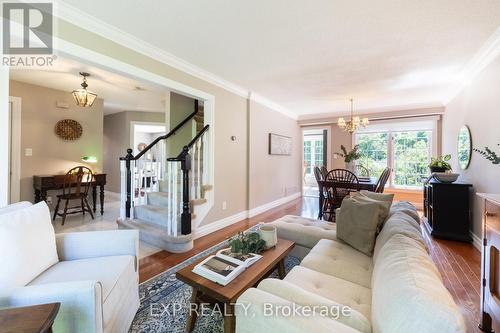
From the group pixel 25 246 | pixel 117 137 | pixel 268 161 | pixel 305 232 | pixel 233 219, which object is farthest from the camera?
pixel 117 137

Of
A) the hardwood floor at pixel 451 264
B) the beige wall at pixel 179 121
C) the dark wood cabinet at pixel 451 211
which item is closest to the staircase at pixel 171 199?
the beige wall at pixel 179 121

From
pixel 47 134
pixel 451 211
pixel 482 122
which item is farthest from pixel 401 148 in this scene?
pixel 47 134

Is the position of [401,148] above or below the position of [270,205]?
above

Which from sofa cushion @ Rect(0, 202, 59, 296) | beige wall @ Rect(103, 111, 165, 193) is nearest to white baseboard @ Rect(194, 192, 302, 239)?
sofa cushion @ Rect(0, 202, 59, 296)

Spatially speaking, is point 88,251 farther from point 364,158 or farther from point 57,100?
point 364,158

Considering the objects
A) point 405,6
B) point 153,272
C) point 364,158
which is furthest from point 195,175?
point 364,158

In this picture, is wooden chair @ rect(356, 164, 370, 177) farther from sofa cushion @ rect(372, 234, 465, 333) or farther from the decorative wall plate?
the decorative wall plate

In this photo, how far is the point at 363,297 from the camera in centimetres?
125

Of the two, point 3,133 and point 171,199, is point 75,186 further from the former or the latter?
point 3,133

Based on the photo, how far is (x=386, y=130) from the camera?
572 cm

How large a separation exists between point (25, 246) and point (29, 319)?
623mm

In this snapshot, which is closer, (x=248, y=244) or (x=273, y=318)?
(x=273, y=318)

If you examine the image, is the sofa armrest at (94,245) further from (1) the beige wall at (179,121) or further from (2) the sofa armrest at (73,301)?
(1) the beige wall at (179,121)

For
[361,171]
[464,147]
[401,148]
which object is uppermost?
[401,148]
